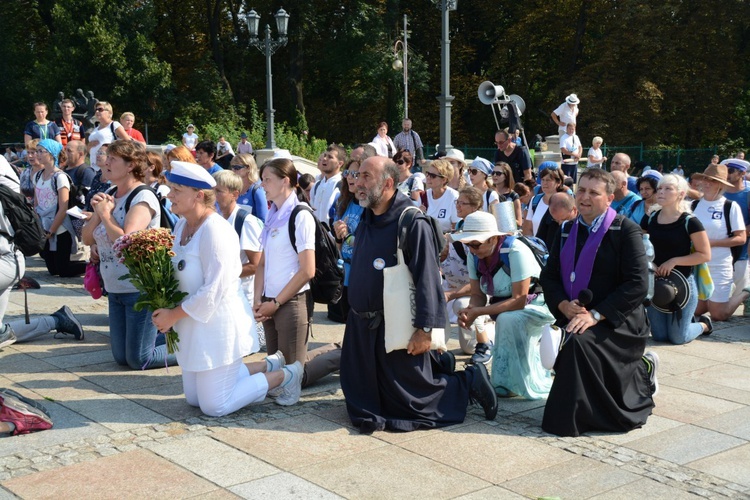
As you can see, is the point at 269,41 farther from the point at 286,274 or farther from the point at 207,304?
the point at 207,304

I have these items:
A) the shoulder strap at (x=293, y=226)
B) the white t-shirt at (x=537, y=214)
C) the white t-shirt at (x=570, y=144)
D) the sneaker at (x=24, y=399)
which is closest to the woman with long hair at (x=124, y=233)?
the shoulder strap at (x=293, y=226)

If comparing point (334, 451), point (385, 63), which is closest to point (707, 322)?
point (334, 451)

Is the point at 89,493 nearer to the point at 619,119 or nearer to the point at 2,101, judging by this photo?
the point at 619,119

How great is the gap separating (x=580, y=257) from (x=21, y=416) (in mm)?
3758

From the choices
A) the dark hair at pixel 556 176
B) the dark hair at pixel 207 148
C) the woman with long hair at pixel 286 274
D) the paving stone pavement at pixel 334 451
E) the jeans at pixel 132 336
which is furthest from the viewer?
the dark hair at pixel 207 148

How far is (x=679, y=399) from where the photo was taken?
6.55 m

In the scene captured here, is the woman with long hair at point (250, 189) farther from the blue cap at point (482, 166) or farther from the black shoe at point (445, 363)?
the black shoe at point (445, 363)

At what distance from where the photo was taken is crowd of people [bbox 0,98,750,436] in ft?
18.8

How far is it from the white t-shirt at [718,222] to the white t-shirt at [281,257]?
4883mm

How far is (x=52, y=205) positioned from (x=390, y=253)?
24.9 feet

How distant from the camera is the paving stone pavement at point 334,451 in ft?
15.7

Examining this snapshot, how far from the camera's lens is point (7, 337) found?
26.0 feet

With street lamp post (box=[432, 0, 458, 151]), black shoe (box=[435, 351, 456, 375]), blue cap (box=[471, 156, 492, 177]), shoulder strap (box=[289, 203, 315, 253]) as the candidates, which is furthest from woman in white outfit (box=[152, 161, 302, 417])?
street lamp post (box=[432, 0, 458, 151])

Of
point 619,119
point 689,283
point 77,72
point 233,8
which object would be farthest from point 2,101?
point 689,283
